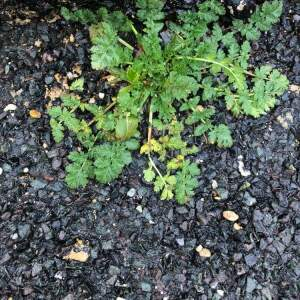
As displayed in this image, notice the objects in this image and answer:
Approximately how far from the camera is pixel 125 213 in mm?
2662

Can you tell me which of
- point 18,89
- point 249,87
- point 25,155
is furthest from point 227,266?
point 18,89

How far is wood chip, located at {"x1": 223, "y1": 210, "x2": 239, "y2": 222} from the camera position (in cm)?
271

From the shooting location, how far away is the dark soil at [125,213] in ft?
8.43

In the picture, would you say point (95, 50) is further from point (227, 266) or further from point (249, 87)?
point (227, 266)

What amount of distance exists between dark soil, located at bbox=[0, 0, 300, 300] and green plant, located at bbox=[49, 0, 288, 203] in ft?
0.32

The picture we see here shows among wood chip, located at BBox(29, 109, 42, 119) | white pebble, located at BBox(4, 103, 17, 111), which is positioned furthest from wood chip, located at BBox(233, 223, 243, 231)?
white pebble, located at BBox(4, 103, 17, 111)

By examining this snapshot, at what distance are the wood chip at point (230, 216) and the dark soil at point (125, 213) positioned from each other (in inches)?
1.0

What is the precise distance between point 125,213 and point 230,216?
0.54 meters

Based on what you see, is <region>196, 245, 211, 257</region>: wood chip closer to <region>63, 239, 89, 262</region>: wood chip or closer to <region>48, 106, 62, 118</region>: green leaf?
<region>63, 239, 89, 262</region>: wood chip

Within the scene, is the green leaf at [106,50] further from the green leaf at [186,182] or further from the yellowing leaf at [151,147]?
the green leaf at [186,182]

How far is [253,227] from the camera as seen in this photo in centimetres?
270

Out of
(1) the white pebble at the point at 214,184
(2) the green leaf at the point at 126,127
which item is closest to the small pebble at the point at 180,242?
(1) the white pebble at the point at 214,184

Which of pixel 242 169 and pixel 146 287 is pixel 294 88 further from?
pixel 146 287

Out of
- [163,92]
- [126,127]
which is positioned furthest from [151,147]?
[163,92]
